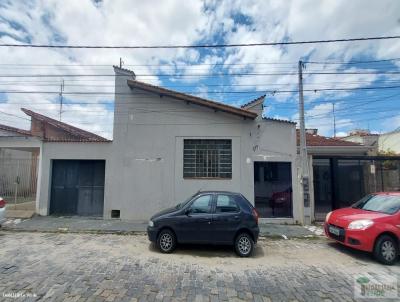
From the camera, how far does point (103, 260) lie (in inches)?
240

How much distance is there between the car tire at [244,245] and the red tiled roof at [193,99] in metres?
5.29

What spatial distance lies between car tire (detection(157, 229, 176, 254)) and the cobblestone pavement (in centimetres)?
19

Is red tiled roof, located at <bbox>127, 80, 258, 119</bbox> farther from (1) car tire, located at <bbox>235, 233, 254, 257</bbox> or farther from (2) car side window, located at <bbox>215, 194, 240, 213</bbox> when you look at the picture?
(1) car tire, located at <bbox>235, 233, 254, 257</bbox>

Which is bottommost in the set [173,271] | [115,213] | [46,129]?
[173,271]

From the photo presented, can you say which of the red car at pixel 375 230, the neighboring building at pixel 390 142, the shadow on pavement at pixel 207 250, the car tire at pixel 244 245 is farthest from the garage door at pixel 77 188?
the neighboring building at pixel 390 142

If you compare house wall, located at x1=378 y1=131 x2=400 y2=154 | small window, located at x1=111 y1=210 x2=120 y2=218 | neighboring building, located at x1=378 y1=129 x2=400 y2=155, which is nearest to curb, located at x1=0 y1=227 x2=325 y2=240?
small window, located at x1=111 y1=210 x2=120 y2=218

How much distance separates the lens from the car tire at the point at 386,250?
632 cm

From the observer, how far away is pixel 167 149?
11000 mm

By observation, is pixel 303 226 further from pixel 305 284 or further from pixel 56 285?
pixel 56 285

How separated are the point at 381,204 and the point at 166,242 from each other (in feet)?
19.5

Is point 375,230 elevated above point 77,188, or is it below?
below

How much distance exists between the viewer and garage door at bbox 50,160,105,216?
11352mm

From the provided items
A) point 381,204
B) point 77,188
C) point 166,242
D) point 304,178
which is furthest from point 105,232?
point 381,204

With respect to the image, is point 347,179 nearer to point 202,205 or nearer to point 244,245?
point 244,245
